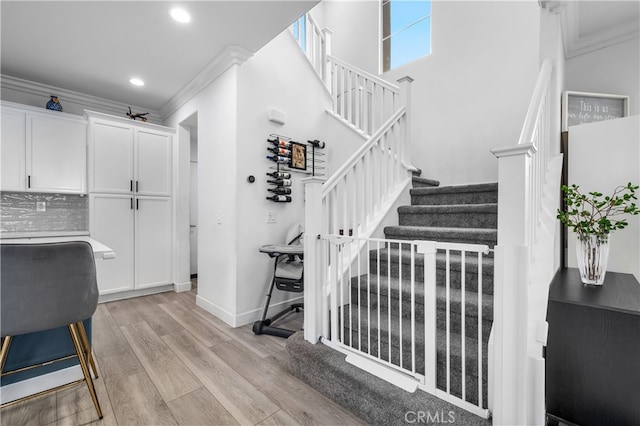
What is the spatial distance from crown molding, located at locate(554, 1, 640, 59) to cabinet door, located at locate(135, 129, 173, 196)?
15.4ft

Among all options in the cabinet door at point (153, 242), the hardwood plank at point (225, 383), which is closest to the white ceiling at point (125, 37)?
the cabinet door at point (153, 242)

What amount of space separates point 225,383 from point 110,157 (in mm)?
3112

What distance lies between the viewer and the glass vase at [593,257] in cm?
181

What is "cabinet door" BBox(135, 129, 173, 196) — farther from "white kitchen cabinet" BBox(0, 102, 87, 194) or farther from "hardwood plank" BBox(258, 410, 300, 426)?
"hardwood plank" BBox(258, 410, 300, 426)

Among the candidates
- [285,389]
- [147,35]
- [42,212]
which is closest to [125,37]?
[147,35]

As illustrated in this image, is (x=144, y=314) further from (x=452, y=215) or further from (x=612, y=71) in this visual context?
(x=612, y=71)

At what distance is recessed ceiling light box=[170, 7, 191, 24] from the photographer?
2203mm

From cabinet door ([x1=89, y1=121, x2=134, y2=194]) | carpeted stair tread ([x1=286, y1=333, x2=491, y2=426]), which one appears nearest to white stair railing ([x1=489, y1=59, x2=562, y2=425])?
carpeted stair tread ([x1=286, y1=333, x2=491, y2=426])

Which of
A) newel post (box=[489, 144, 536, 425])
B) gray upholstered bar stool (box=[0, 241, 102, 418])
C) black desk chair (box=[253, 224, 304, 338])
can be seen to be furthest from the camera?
black desk chair (box=[253, 224, 304, 338])

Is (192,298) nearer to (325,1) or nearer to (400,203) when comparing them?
(400,203)

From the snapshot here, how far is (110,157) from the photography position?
345 centimetres

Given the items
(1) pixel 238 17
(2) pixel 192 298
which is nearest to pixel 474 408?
(1) pixel 238 17

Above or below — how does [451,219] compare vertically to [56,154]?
below

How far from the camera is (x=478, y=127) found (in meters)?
3.60
